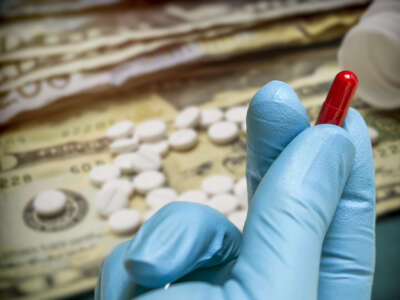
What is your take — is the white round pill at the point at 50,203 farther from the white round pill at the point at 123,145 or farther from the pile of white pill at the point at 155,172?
the white round pill at the point at 123,145

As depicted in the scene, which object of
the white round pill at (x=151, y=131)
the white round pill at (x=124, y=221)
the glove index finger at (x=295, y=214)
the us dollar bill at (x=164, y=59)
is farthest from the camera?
the us dollar bill at (x=164, y=59)

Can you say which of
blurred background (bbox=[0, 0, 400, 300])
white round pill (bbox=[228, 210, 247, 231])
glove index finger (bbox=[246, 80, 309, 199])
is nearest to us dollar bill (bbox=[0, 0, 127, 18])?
blurred background (bbox=[0, 0, 400, 300])

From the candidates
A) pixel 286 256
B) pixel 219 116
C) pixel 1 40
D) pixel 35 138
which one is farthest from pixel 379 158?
pixel 1 40

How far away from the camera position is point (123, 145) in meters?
1.20

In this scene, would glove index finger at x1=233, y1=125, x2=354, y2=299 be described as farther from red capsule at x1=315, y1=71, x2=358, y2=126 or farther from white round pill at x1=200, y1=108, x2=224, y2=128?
white round pill at x1=200, y1=108, x2=224, y2=128

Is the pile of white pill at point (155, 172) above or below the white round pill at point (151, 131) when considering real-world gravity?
below

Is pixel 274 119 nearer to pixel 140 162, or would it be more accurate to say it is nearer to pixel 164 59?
pixel 140 162

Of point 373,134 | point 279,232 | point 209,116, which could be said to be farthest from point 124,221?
point 373,134

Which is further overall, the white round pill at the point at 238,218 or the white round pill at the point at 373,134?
the white round pill at the point at 373,134

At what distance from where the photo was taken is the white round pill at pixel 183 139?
1.19 meters

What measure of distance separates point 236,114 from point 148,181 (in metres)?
0.37

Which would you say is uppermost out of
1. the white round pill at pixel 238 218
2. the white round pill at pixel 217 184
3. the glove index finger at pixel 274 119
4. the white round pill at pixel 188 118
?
the glove index finger at pixel 274 119

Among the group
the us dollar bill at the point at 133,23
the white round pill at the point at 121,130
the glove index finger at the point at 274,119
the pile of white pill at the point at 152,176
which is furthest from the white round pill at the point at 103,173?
the glove index finger at the point at 274,119

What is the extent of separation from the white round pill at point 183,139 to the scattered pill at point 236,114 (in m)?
0.12
